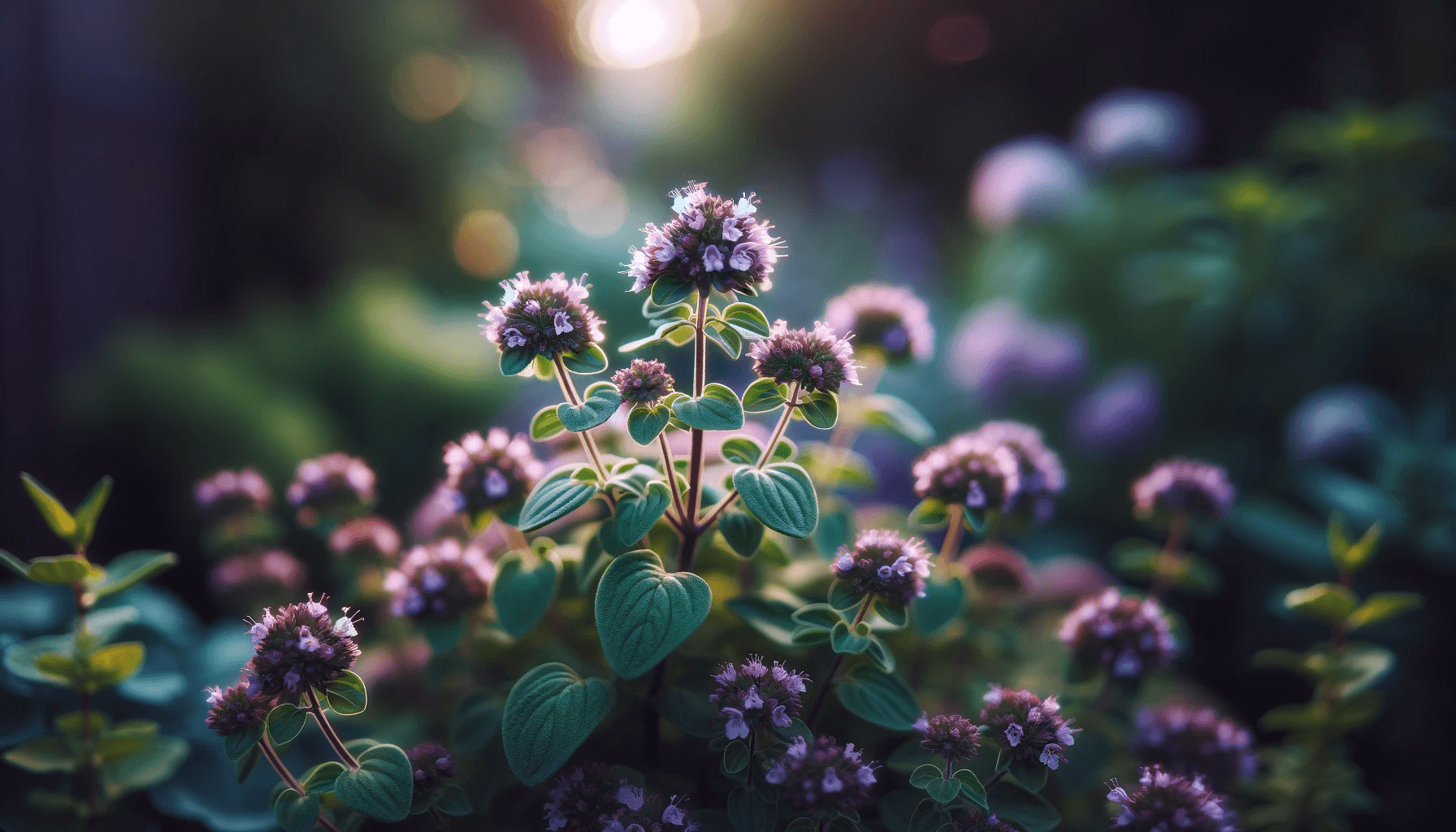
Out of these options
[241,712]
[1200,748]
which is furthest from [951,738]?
[241,712]

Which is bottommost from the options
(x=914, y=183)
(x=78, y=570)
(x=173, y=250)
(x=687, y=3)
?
(x=78, y=570)

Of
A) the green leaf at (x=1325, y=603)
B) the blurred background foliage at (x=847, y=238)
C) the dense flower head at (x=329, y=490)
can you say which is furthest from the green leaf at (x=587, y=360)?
the green leaf at (x=1325, y=603)

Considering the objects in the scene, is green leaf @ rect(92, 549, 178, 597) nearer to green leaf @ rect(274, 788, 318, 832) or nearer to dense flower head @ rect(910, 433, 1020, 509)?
green leaf @ rect(274, 788, 318, 832)

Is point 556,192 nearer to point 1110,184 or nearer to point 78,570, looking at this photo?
point 1110,184

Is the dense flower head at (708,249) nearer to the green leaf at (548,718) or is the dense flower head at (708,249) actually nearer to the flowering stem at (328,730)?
the green leaf at (548,718)

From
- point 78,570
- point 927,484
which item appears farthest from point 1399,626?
point 78,570

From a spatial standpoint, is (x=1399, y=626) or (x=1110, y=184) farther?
(x=1110, y=184)
